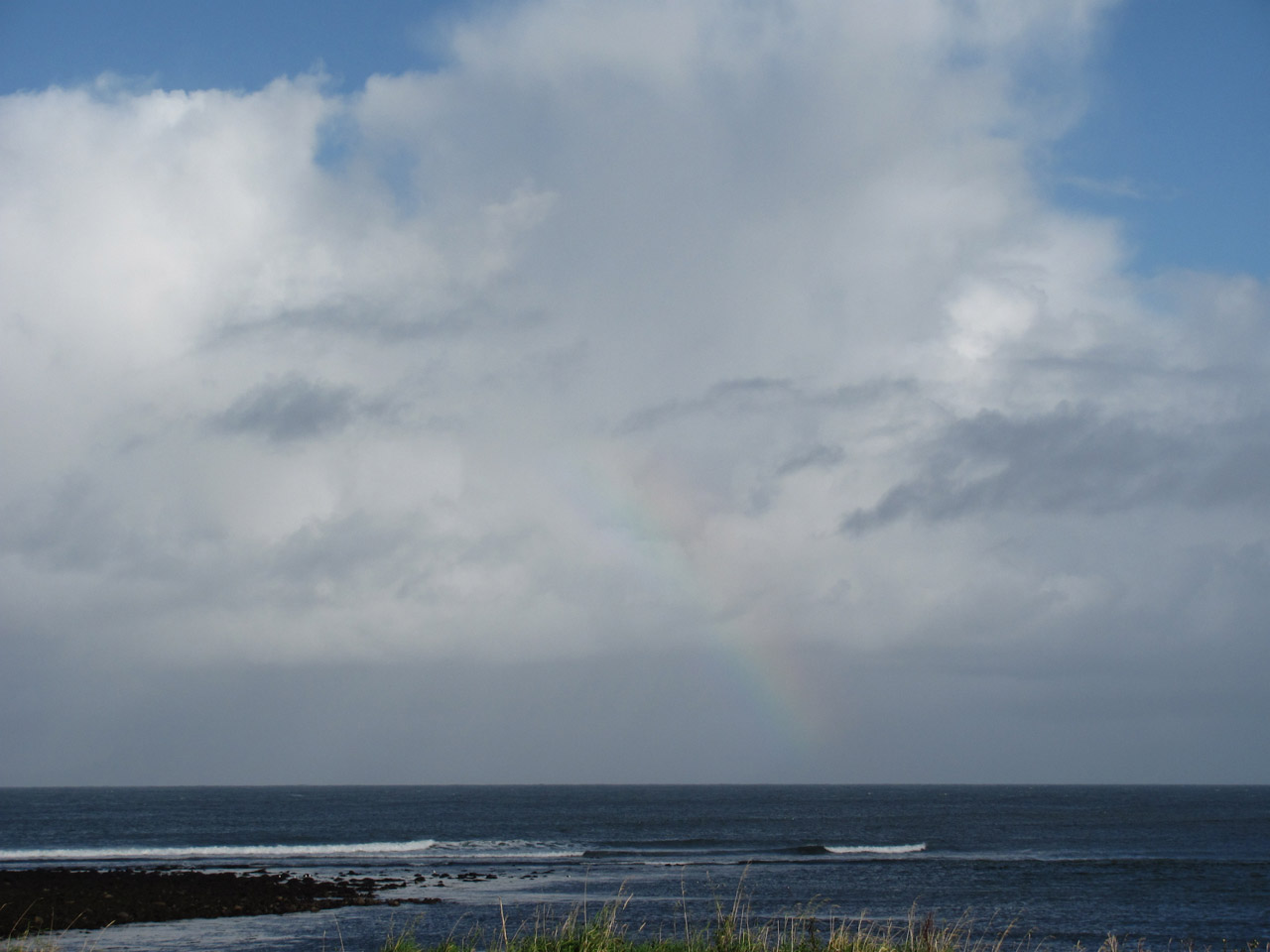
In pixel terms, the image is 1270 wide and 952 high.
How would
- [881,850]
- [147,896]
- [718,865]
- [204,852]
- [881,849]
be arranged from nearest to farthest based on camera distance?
[147,896], [718,865], [204,852], [881,850], [881,849]

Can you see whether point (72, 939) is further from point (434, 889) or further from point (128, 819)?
point (128, 819)

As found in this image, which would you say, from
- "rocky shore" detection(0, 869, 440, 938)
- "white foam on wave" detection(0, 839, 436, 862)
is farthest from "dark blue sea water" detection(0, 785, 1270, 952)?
"rocky shore" detection(0, 869, 440, 938)

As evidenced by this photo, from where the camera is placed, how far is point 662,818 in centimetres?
11656

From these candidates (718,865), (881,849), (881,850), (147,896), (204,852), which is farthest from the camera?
(881,849)

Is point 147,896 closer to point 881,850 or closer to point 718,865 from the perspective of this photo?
point 718,865

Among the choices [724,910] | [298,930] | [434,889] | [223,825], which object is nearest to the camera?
[298,930]

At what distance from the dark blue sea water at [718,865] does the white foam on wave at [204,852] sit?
0.82ft

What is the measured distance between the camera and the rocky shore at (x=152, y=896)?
37.4 meters

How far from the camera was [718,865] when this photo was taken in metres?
62.6

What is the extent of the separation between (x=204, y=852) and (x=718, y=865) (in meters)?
37.8

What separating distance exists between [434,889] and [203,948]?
56.0ft

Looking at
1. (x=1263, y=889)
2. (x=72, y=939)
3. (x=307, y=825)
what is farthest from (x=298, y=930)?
(x=307, y=825)

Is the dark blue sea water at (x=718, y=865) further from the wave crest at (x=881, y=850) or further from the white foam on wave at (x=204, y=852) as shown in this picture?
the wave crest at (x=881, y=850)

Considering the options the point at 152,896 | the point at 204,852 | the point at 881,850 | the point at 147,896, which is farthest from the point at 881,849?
the point at 147,896
